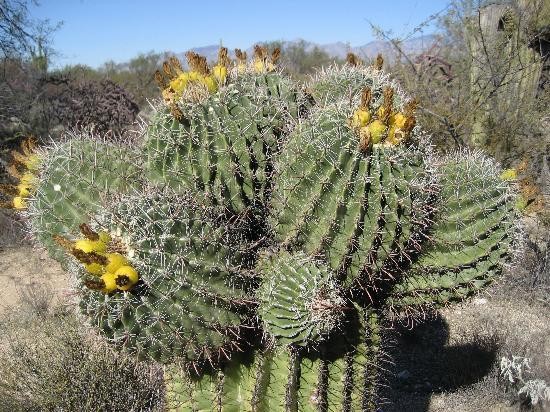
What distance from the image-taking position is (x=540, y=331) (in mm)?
6094

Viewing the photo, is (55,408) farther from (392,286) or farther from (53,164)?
(392,286)

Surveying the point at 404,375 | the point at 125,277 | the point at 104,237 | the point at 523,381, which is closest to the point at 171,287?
the point at 125,277

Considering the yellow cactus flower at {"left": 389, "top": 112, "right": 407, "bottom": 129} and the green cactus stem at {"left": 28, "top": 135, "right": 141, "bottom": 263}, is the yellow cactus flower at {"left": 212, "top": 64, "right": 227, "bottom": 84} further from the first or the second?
the yellow cactus flower at {"left": 389, "top": 112, "right": 407, "bottom": 129}

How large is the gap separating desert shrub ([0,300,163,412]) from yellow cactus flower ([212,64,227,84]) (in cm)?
252

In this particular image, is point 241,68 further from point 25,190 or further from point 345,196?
point 25,190

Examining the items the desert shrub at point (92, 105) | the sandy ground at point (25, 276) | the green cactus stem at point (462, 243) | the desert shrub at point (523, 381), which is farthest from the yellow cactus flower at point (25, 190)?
the desert shrub at point (92, 105)

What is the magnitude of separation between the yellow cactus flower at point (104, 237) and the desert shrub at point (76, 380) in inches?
97.7

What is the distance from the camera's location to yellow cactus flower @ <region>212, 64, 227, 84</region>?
2.59 metres

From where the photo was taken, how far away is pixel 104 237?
6.22ft

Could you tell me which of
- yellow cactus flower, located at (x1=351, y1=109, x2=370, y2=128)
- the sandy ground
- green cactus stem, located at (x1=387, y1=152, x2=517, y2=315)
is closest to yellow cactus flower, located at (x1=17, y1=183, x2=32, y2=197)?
yellow cactus flower, located at (x1=351, y1=109, x2=370, y2=128)

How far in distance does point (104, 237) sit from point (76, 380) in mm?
2961

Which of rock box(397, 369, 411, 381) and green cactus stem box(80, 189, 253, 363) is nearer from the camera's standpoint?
green cactus stem box(80, 189, 253, 363)

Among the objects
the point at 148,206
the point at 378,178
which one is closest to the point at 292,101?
the point at 378,178

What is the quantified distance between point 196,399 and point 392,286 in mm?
1136
